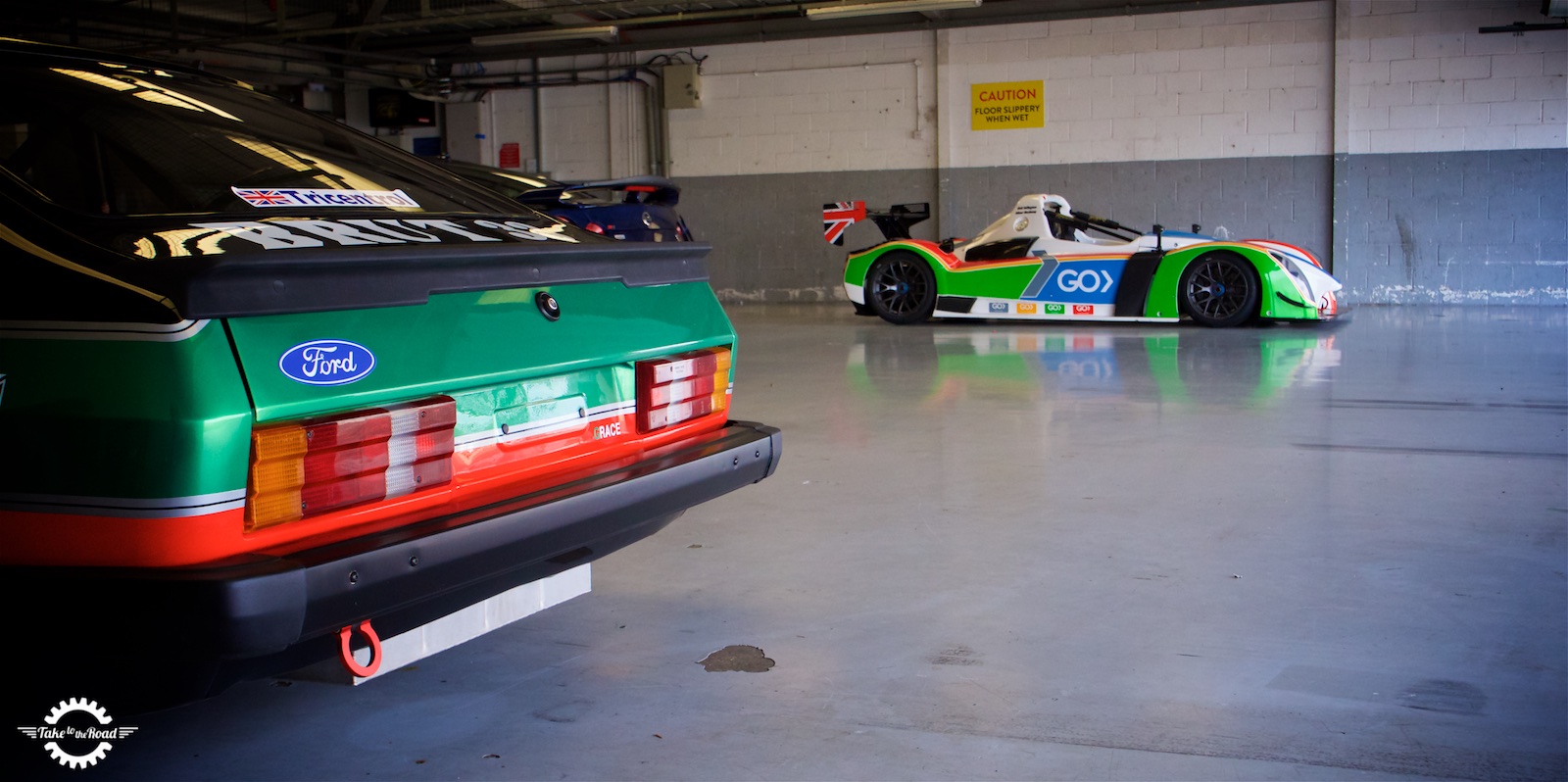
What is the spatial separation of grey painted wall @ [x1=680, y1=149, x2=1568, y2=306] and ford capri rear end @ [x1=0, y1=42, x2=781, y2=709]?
11.8 metres

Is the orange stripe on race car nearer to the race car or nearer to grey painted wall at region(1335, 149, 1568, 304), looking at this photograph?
the race car

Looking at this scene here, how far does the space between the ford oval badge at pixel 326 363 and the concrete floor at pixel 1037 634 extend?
69cm

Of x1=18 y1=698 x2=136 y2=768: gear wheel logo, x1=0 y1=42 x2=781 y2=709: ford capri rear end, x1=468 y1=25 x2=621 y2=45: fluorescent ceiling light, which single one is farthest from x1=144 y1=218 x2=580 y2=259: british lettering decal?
x1=468 y1=25 x2=621 y2=45: fluorescent ceiling light

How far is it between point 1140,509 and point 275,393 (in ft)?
9.02

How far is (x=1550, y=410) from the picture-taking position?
537cm

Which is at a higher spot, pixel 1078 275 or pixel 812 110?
pixel 812 110

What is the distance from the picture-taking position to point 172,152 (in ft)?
7.35

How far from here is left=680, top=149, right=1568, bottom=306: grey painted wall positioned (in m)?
12.2

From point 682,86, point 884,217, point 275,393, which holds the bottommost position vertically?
point 275,393

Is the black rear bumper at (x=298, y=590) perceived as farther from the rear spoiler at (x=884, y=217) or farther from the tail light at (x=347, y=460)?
the rear spoiler at (x=884, y=217)

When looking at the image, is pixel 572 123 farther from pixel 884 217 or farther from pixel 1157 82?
pixel 1157 82

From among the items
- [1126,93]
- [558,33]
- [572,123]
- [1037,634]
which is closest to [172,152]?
[1037,634]

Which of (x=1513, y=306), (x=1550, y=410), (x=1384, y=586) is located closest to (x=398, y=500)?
(x=1384, y=586)

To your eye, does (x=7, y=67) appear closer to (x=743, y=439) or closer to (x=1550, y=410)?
(x=743, y=439)
